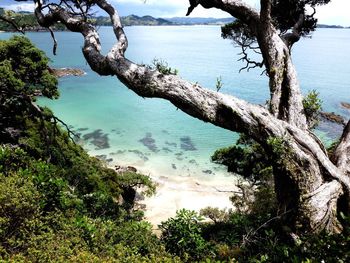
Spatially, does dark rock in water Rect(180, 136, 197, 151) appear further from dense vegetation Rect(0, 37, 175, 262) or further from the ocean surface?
dense vegetation Rect(0, 37, 175, 262)

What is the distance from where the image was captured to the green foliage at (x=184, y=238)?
724 cm

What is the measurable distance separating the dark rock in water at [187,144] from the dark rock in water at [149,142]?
2612mm

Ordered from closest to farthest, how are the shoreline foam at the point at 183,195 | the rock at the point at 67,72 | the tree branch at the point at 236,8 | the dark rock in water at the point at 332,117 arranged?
the tree branch at the point at 236,8 < the shoreline foam at the point at 183,195 < the dark rock in water at the point at 332,117 < the rock at the point at 67,72

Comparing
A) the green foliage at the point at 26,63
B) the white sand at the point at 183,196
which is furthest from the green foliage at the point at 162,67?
the green foliage at the point at 26,63

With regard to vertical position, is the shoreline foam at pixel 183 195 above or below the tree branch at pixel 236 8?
below

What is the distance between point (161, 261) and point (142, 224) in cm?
260

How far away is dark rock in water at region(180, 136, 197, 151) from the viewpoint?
98.7 ft

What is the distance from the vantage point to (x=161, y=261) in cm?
558

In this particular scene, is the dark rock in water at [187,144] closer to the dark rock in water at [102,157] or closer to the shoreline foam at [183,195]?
the shoreline foam at [183,195]

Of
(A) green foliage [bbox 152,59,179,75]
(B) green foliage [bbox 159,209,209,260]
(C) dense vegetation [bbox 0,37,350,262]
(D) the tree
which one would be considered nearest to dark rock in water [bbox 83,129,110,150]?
(C) dense vegetation [bbox 0,37,350,262]

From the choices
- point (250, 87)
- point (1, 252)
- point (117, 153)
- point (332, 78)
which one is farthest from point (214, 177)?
point (332, 78)

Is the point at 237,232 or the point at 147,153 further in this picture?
the point at 147,153

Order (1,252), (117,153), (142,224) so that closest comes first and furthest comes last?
(1,252) → (142,224) → (117,153)

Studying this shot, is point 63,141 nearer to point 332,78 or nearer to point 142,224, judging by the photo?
point 142,224
